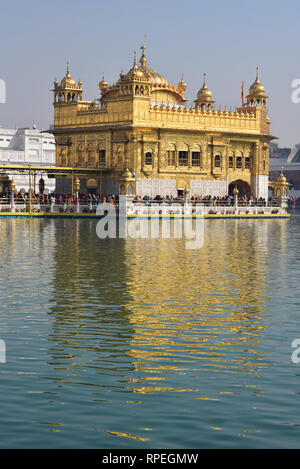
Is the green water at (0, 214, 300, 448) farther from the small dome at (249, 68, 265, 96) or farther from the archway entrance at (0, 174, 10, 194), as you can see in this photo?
the small dome at (249, 68, 265, 96)

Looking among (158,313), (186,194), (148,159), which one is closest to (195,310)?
(158,313)

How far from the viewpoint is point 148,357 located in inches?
504

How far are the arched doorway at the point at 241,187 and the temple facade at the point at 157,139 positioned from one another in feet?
0.30

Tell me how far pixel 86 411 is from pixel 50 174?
2359 inches

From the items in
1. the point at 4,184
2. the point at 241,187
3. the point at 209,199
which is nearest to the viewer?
the point at 4,184

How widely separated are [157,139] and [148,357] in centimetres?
5456

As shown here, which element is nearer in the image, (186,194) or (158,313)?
(158,313)

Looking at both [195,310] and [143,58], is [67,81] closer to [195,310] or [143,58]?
[143,58]

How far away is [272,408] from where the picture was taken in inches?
405

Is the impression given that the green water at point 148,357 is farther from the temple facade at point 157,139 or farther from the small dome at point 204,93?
the small dome at point 204,93

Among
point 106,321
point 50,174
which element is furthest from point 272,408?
point 50,174

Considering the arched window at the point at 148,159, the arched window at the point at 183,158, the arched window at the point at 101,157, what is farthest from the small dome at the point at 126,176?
the arched window at the point at 183,158

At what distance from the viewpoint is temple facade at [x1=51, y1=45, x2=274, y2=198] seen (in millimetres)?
65688

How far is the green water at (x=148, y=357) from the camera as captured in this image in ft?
31.2
